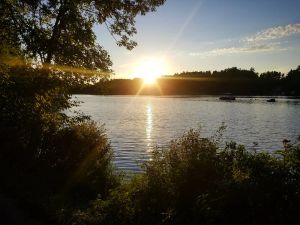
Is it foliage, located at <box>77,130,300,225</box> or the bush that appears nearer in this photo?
foliage, located at <box>77,130,300,225</box>

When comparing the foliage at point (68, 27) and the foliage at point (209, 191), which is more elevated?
the foliage at point (68, 27)

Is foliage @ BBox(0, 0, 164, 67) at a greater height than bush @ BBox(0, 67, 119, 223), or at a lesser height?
greater

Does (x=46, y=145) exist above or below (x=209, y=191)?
below

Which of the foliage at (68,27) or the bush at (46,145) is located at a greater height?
the foliage at (68,27)

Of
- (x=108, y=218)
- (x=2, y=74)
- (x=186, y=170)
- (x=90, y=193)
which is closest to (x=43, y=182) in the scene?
(x=90, y=193)

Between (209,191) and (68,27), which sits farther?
(68,27)

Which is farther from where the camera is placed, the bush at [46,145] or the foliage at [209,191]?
the bush at [46,145]

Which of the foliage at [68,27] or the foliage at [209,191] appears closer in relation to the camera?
the foliage at [209,191]

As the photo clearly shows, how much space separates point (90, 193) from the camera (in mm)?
16062

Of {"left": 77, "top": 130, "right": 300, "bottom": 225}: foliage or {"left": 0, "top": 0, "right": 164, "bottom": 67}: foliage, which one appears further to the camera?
{"left": 0, "top": 0, "right": 164, "bottom": 67}: foliage

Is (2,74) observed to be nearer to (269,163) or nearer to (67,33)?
(67,33)

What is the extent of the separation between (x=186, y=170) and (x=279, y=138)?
43.4 meters

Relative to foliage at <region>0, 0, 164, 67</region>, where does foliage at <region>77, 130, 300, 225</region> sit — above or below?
below

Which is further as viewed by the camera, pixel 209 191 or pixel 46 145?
pixel 46 145
